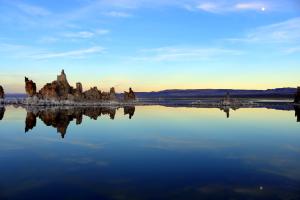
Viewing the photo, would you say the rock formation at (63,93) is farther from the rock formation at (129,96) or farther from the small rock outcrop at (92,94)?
the rock formation at (129,96)

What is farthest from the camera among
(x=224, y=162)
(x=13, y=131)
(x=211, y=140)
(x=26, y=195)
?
(x=13, y=131)

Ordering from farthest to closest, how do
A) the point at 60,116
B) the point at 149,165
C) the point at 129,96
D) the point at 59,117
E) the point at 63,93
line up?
the point at 129,96 < the point at 63,93 < the point at 60,116 < the point at 59,117 < the point at 149,165

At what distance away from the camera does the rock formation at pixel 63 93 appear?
102250 mm

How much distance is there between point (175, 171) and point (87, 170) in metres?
4.76

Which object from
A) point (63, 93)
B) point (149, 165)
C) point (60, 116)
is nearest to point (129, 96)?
point (63, 93)

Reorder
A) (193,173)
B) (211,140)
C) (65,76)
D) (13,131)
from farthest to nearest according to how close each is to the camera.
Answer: (65,76) < (13,131) < (211,140) < (193,173)

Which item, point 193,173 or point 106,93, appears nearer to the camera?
point 193,173

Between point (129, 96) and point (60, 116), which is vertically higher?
point (129, 96)

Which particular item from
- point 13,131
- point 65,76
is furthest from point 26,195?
point 65,76

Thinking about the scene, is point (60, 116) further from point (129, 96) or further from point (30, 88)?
point (129, 96)

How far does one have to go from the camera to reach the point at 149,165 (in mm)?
22109

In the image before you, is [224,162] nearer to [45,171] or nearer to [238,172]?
[238,172]

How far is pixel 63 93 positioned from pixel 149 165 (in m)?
89.0

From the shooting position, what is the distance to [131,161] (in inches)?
917
